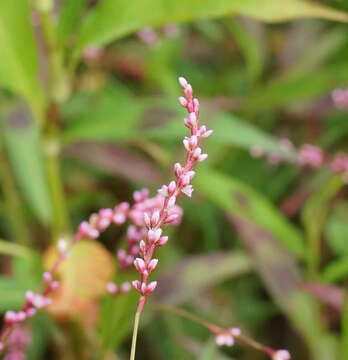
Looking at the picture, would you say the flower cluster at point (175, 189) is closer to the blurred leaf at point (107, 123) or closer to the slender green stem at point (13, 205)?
the blurred leaf at point (107, 123)

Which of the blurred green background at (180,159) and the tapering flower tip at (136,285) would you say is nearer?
the tapering flower tip at (136,285)

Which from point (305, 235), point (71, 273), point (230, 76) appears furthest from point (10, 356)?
point (230, 76)

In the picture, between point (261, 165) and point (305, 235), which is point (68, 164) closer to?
point (261, 165)

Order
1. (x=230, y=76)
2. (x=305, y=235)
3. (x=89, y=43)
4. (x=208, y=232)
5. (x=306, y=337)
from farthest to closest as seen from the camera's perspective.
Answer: (x=230, y=76) → (x=208, y=232) → (x=305, y=235) → (x=306, y=337) → (x=89, y=43)

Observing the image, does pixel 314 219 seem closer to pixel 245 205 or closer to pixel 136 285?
pixel 245 205

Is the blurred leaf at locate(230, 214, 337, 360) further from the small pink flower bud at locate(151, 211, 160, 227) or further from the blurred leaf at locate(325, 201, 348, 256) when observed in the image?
the small pink flower bud at locate(151, 211, 160, 227)

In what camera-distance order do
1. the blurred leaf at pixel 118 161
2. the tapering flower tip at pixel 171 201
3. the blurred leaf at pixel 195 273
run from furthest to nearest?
1. the blurred leaf at pixel 118 161
2. the blurred leaf at pixel 195 273
3. the tapering flower tip at pixel 171 201

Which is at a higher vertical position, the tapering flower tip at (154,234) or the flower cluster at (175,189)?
the flower cluster at (175,189)

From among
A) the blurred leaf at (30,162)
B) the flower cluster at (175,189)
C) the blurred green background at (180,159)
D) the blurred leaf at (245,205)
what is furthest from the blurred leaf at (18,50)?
the flower cluster at (175,189)

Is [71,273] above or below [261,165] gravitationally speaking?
below
